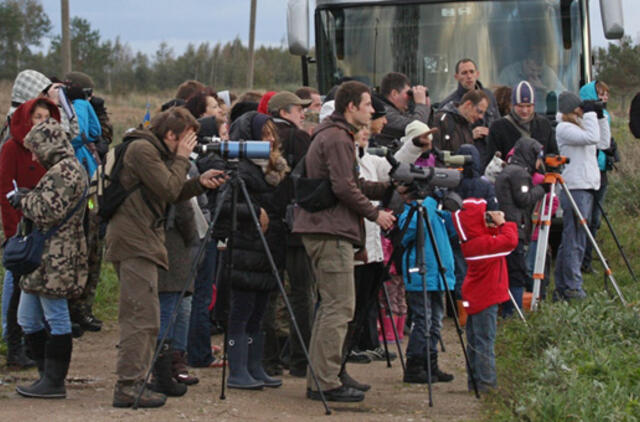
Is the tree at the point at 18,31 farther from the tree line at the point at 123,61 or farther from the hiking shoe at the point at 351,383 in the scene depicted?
the hiking shoe at the point at 351,383

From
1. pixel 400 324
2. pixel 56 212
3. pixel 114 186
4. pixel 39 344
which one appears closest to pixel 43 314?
pixel 39 344

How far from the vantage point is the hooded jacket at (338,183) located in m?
7.12

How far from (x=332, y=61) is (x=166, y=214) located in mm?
6876

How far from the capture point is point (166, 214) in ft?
23.8

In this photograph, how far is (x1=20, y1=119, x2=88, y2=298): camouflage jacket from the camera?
704cm

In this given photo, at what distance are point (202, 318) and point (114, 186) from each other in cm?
211

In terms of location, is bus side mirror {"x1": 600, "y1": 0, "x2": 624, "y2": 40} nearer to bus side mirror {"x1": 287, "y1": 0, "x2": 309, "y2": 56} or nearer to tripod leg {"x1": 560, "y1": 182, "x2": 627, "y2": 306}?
tripod leg {"x1": 560, "y1": 182, "x2": 627, "y2": 306}

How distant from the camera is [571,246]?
438 inches

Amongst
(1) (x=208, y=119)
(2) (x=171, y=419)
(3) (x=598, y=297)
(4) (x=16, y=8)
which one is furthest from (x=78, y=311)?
(4) (x=16, y=8)

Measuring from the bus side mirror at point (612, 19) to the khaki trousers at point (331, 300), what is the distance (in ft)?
22.6

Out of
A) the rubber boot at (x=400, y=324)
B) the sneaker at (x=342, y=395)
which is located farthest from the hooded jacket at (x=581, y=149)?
the sneaker at (x=342, y=395)

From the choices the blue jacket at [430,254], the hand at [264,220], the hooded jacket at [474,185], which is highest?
the hooded jacket at [474,185]

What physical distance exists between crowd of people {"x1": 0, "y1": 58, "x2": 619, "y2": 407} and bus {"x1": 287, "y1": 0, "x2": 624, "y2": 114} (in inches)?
186

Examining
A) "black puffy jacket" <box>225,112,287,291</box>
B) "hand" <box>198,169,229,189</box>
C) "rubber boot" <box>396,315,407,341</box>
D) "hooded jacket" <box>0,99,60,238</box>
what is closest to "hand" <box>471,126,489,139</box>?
"rubber boot" <box>396,315,407,341</box>
